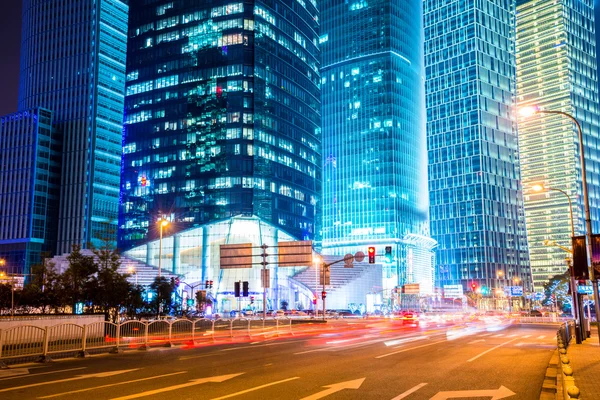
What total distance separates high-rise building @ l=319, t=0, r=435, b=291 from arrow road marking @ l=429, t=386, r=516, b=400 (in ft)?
536

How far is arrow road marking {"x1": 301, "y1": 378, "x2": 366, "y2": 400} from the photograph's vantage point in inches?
547

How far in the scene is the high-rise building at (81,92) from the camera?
6324 inches

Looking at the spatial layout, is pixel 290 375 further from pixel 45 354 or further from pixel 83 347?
pixel 83 347

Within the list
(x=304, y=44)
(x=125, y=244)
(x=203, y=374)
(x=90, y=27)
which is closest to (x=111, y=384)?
(x=203, y=374)

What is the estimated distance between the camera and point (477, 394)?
1426 cm

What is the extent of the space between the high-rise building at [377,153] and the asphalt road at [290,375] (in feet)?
506

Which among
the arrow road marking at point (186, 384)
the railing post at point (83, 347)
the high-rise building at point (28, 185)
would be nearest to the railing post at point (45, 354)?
the railing post at point (83, 347)

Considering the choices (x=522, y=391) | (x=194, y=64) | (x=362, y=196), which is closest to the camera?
(x=522, y=391)

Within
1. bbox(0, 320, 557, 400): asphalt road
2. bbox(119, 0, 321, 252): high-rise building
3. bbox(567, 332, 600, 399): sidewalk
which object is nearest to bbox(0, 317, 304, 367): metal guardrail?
bbox(0, 320, 557, 400): asphalt road

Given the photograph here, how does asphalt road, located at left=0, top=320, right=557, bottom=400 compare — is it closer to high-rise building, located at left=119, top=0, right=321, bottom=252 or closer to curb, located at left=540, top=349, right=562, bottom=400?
curb, located at left=540, top=349, right=562, bottom=400

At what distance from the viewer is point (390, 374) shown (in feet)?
59.6

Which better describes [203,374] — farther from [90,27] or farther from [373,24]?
[373,24]

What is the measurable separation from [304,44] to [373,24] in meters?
52.7

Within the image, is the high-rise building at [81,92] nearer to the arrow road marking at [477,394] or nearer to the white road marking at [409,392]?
the white road marking at [409,392]
